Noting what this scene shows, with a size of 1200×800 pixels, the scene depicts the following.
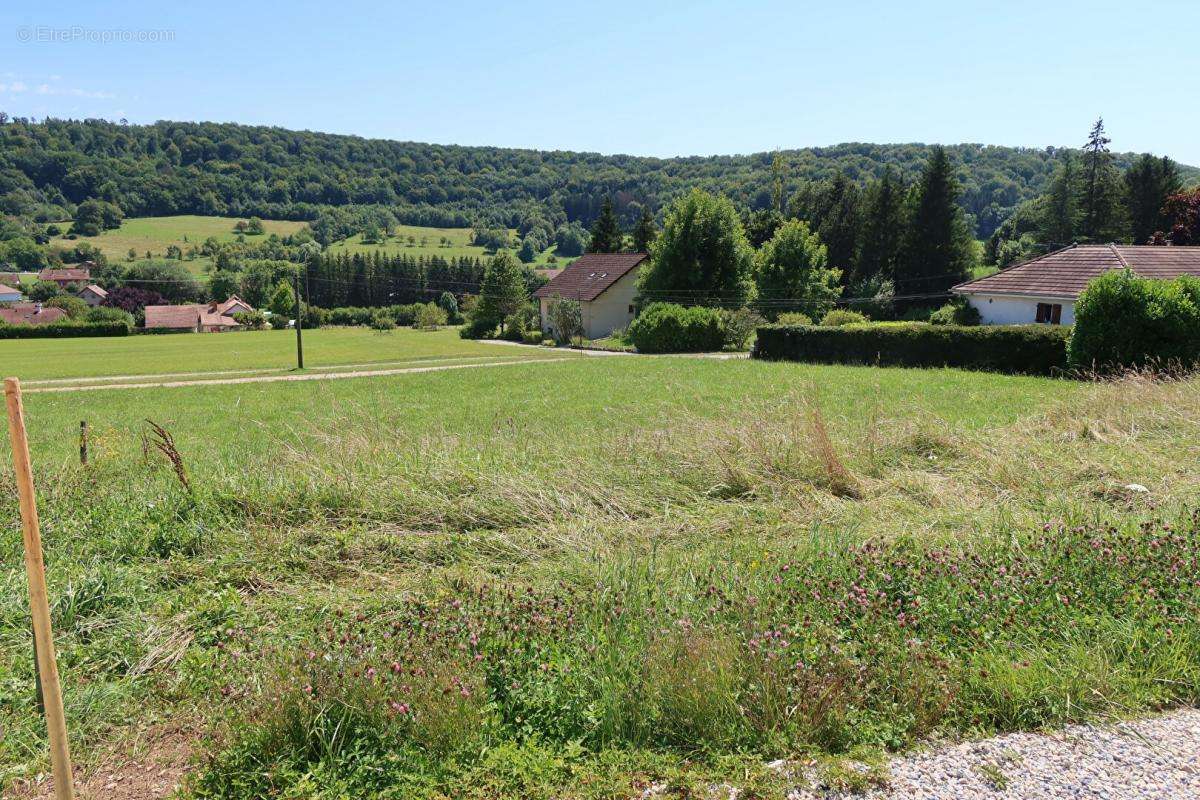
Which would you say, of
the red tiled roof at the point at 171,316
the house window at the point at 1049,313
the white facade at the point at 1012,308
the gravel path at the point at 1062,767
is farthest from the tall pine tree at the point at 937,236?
the red tiled roof at the point at 171,316

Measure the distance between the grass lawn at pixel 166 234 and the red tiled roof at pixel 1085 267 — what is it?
110496 millimetres

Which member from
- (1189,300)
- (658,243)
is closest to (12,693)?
(1189,300)

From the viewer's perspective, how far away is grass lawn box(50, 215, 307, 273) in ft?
382

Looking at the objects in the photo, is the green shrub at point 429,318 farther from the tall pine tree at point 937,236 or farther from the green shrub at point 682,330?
the tall pine tree at point 937,236

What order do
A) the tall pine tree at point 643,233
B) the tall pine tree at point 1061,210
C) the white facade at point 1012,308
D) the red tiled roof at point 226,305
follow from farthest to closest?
1. the red tiled roof at point 226,305
2. the tall pine tree at point 643,233
3. the tall pine tree at point 1061,210
4. the white facade at point 1012,308

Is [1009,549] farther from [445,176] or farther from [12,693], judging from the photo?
[445,176]

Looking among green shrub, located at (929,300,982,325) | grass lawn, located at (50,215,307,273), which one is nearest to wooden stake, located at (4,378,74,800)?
green shrub, located at (929,300,982,325)

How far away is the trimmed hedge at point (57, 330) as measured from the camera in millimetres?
66188

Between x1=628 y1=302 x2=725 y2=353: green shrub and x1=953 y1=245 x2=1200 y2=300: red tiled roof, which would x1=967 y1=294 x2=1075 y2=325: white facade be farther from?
x1=628 y1=302 x2=725 y2=353: green shrub

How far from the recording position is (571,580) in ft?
17.4

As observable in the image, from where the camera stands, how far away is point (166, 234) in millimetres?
124688

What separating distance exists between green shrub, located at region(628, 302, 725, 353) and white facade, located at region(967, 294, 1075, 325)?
13779 millimetres

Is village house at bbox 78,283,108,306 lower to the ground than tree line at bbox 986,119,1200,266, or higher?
lower

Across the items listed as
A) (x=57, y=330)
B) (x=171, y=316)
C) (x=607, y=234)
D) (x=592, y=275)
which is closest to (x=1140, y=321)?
(x=592, y=275)
